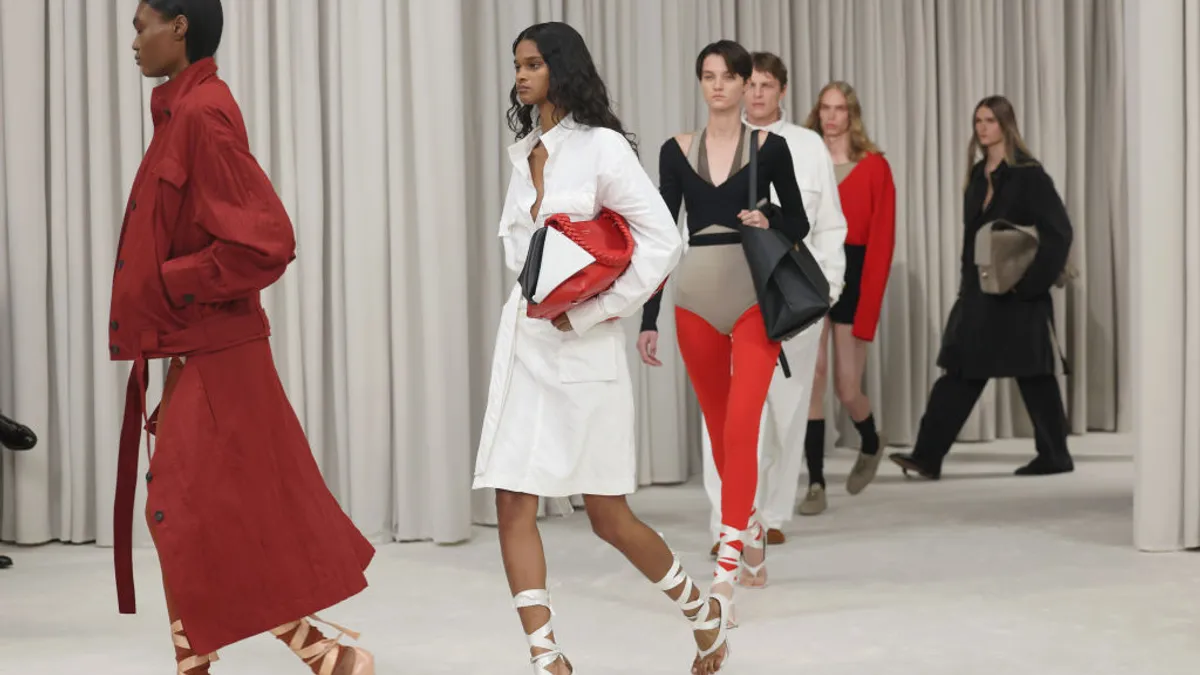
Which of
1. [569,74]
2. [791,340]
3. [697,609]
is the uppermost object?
[569,74]

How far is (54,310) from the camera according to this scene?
5.43 meters

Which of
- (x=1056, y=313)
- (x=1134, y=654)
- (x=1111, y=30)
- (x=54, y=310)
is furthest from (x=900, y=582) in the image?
(x=1111, y=30)

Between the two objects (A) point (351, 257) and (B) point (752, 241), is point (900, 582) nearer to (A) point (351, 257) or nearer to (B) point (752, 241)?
(B) point (752, 241)

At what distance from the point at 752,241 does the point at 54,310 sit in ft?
8.75

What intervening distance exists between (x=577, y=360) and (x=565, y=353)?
0.09ft

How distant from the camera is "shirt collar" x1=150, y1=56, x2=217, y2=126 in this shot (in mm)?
2881

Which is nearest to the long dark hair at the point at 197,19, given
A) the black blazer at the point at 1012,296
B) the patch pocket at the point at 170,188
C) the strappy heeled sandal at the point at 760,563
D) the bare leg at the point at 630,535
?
the patch pocket at the point at 170,188

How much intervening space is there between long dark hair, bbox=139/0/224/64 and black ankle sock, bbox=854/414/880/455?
13.5 feet

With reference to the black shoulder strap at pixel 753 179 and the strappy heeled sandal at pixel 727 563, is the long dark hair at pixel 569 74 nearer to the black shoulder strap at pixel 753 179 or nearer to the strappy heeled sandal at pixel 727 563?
the black shoulder strap at pixel 753 179

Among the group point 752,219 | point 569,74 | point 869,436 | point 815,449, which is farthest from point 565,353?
point 869,436

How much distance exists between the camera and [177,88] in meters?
2.88

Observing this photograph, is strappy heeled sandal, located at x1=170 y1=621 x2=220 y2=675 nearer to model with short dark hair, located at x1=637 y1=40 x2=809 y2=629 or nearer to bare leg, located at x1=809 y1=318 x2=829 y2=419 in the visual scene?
model with short dark hair, located at x1=637 y1=40 x2=809 y2=629

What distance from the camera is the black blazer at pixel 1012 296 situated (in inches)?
267

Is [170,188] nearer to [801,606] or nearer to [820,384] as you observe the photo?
[801,606]
